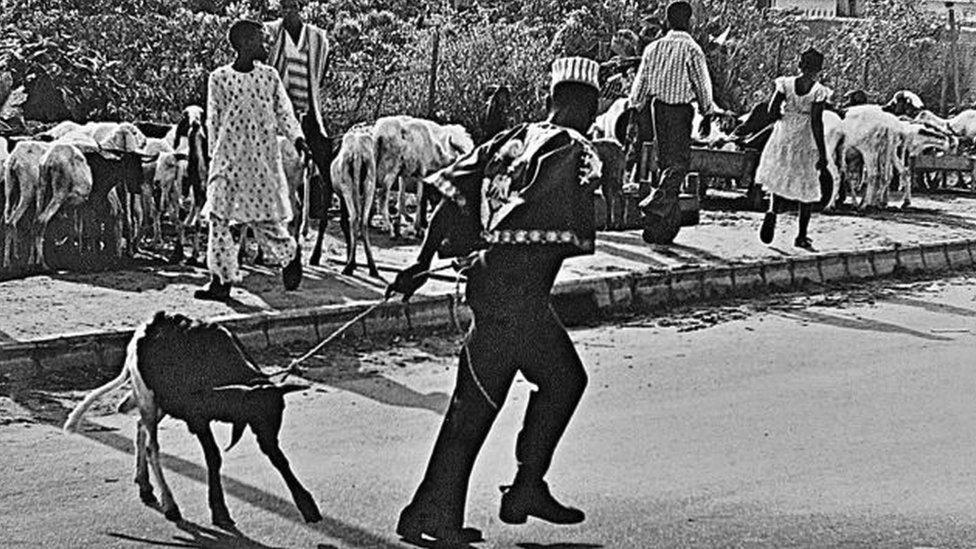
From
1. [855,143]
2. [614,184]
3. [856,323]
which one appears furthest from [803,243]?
[855,143]

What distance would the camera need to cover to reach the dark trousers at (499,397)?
6309 mm

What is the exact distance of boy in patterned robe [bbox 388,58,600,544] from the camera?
6.34 metres

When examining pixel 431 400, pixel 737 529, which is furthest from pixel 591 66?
pixel 431 400

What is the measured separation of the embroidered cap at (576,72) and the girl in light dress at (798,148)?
9.07m

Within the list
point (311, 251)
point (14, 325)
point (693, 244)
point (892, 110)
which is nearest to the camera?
point (14, 325)

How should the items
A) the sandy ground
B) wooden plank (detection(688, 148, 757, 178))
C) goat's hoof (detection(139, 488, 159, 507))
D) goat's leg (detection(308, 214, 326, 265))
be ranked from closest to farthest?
goat's hoof (detection(139, 488, 159, 507)) → the sandy ground → goat's leg (detection(308, 214, 326, 265)) → wooden plank (detection(688, 148, 757, 178))

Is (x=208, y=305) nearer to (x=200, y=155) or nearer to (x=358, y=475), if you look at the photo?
(x=200, y=155)

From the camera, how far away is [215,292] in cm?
1138

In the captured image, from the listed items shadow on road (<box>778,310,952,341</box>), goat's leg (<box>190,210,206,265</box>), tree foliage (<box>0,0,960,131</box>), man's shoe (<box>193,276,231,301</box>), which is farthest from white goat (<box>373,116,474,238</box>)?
tree foliage (<box>0,0,960,131</box>)

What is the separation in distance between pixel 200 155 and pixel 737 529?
279 inches

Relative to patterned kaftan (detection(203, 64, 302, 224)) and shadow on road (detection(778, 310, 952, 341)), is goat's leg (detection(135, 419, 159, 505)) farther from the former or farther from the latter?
shadow on road (detection(778, 310, 952, 341))

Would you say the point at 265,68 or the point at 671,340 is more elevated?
the point at 265,68

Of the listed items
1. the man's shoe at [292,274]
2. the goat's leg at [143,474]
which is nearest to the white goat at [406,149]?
the man's shoe at [292,274]

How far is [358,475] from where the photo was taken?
7.39m
